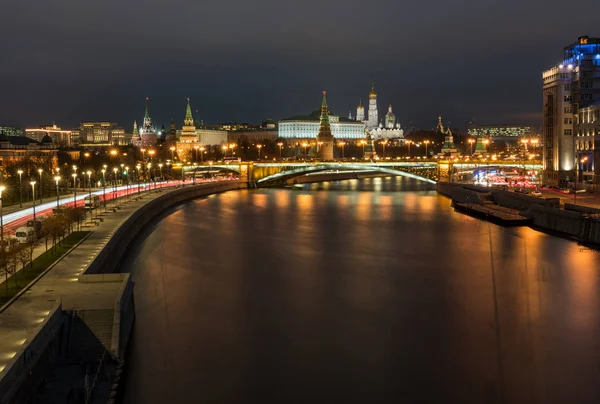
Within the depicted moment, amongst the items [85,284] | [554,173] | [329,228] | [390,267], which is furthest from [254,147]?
[85,284]

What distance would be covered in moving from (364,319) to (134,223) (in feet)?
31.9

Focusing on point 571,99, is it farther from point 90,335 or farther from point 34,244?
point 90,335

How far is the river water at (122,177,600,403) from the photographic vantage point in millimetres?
7539

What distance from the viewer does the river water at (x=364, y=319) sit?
754cm

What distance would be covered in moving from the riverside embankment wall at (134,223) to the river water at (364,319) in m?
0.49

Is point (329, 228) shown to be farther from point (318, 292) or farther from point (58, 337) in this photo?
point (58, 337)

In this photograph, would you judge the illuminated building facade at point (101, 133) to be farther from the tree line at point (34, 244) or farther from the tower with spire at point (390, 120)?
the tree line at point (34, 244)

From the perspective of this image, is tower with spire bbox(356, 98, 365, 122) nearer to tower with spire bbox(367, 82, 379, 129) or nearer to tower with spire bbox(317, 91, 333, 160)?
tower with spire bbox(367, 82, 379, 129)

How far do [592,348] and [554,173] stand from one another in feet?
72.7

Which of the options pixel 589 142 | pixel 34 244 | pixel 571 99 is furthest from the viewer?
pixel 571 99

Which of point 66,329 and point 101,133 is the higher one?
point 101,133

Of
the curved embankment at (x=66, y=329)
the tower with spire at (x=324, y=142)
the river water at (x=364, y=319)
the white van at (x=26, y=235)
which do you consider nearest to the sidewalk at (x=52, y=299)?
the curved embankment at (x=66, y=329)

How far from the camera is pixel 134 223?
1786 centimetres

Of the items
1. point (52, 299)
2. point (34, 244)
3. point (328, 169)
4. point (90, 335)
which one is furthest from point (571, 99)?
point (90, 335)
